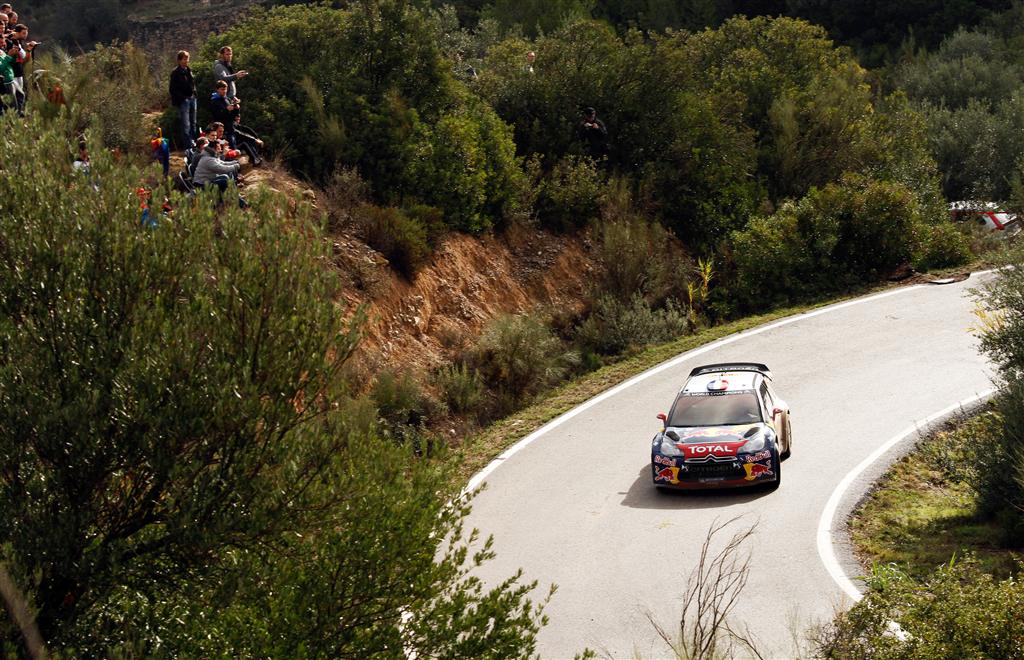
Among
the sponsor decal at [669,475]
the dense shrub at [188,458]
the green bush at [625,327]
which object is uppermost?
the dense shrub at [188,458]

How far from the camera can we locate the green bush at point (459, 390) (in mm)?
22047

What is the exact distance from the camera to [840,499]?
52.5 ft

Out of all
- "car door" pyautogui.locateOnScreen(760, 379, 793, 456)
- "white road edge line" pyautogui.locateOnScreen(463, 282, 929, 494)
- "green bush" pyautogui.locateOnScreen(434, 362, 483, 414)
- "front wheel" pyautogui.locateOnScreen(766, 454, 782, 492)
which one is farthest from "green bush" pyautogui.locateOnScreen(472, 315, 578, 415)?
"front wheel" pyautogui.locateOnScreen(766, 454, 782, 492)

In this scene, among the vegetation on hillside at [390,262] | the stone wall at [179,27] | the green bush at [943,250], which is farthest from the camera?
the stone wall at [179,27]

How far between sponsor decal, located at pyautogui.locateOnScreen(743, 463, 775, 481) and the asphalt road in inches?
12.6

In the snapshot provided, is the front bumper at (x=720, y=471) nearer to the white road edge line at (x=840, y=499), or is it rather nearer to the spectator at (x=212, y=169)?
the white road edge line at (x=840, y=499)

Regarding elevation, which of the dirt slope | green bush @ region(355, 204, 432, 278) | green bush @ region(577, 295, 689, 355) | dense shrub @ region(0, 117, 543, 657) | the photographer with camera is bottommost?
green bush @ region(577, 295, 689, 355)

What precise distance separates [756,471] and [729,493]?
2.44 feet

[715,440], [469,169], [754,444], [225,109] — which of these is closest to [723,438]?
[715,440]

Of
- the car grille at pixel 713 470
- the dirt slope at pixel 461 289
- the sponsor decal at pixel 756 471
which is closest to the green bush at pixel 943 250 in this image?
the dirt slope at pixel 461 289

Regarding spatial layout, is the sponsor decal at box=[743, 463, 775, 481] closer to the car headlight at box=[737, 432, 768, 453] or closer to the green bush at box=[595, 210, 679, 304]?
the car headlight at box=[737, 432, 768, 453]

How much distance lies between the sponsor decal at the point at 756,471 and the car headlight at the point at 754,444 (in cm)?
21

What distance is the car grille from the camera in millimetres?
16219

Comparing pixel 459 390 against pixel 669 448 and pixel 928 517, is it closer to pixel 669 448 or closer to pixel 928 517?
pixel 669 448
